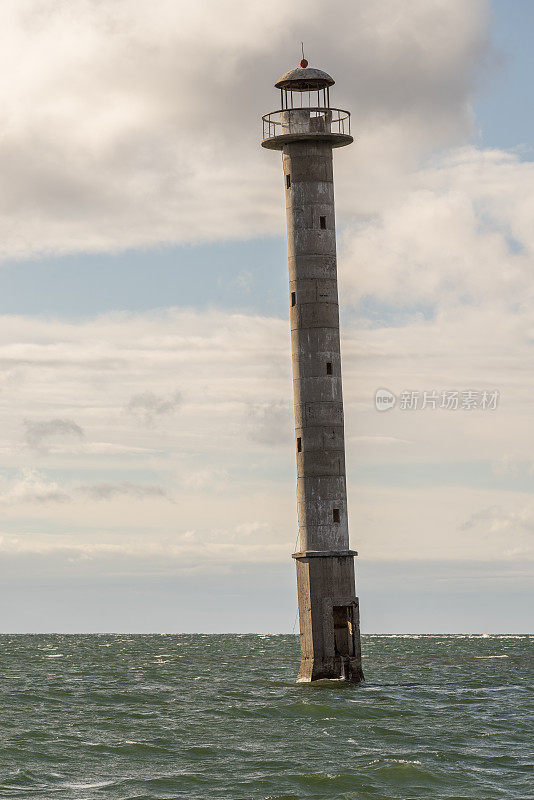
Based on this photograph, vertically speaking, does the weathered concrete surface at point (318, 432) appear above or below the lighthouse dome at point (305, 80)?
below

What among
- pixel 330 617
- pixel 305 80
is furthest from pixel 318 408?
pixel 305 80

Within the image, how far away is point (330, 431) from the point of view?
49.3m

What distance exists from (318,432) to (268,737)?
49.4 feet

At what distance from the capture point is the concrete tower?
4838 centimetres

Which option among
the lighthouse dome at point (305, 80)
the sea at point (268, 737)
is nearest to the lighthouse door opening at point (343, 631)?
the sea at point (268, 737)

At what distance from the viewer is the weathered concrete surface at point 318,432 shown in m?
48.4

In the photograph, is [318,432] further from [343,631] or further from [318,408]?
[343,631]

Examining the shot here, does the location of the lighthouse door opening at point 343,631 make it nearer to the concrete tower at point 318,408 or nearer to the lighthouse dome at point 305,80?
the concrete tower at point 318,408

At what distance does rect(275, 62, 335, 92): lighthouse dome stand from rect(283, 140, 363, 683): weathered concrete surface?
3.45 metres

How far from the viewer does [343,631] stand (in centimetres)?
4853

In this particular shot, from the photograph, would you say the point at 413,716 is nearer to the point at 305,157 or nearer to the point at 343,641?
the point at 343,641

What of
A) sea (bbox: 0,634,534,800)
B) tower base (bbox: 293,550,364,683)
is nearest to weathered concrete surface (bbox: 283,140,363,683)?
tower base (bbox: 293,550,364,683)

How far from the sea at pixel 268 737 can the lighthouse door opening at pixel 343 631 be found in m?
1.54

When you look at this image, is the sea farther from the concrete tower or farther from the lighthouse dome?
the lighthouse dome
